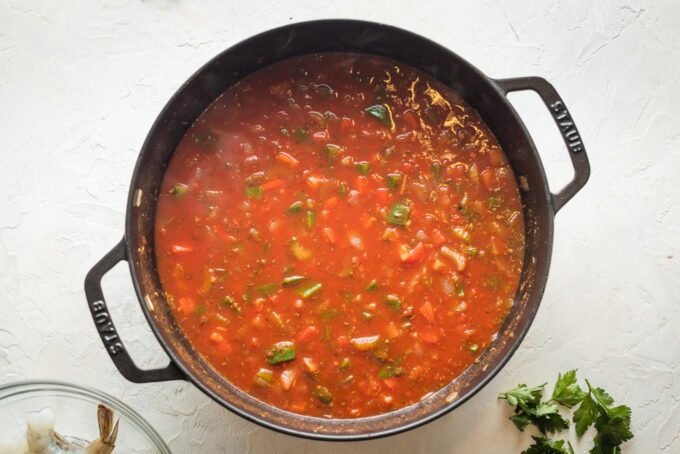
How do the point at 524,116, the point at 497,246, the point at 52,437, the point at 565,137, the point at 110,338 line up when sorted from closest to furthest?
the point at 110,338, the point at 565,137, the point at 52,437, the point at 497,246, the point at 524,116

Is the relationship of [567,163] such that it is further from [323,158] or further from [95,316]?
[95,316]

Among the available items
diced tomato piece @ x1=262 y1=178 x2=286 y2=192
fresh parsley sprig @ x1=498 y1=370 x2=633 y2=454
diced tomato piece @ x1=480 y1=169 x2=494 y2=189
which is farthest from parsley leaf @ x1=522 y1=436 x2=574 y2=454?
diced tomato piece @ x1=262 y1=178 x2=286 y2=192

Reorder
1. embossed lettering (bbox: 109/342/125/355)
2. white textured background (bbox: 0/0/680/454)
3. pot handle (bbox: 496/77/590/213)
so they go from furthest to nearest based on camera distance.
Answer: white textured background (bbox: 0/0/680/454)
pot handle (bbox: 496/77/590/213)
embossed lettering (bbox: 109/342/125/355)

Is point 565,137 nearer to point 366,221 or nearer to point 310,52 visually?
point 366,221

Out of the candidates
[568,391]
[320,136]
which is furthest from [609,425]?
[320,136]

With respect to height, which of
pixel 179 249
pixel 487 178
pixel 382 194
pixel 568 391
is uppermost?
pixel 487 178

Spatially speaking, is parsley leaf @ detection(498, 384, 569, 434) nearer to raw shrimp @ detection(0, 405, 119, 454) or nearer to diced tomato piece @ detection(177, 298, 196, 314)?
diced tomato piece @ detection(177, 298, 196, 314)
